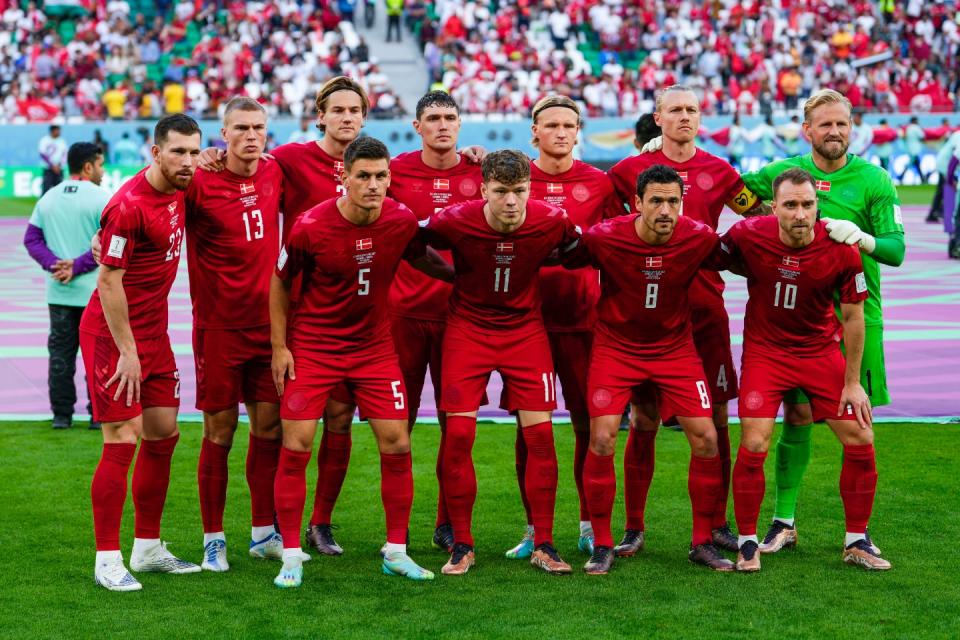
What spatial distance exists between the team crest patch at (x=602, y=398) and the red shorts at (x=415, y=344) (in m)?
0.95

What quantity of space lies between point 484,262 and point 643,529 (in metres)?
1.81

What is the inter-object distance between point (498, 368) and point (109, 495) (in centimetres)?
209

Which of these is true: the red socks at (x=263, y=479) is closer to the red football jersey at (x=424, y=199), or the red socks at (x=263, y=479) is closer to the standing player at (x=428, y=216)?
the standing player at (x=428, y=216)

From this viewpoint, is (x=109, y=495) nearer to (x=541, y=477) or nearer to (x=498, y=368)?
(x=498, y=368)

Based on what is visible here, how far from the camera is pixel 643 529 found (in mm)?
7078

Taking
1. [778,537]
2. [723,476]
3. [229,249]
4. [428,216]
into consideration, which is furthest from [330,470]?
[778,537]

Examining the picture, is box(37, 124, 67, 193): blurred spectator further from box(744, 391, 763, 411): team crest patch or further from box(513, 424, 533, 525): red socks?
box(744, 391, 763, 411): team crest patch

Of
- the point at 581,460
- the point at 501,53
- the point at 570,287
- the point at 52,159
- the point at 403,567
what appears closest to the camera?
the point at 403,567

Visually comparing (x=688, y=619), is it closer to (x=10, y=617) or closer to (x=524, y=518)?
(x=524, y=518)

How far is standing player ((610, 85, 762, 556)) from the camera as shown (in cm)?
695

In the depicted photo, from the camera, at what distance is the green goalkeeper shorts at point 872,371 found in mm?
6945

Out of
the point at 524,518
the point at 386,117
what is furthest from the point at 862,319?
the point at 386,117

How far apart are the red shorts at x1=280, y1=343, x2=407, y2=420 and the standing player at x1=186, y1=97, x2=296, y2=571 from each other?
424mm

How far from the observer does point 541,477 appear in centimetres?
→ 659
